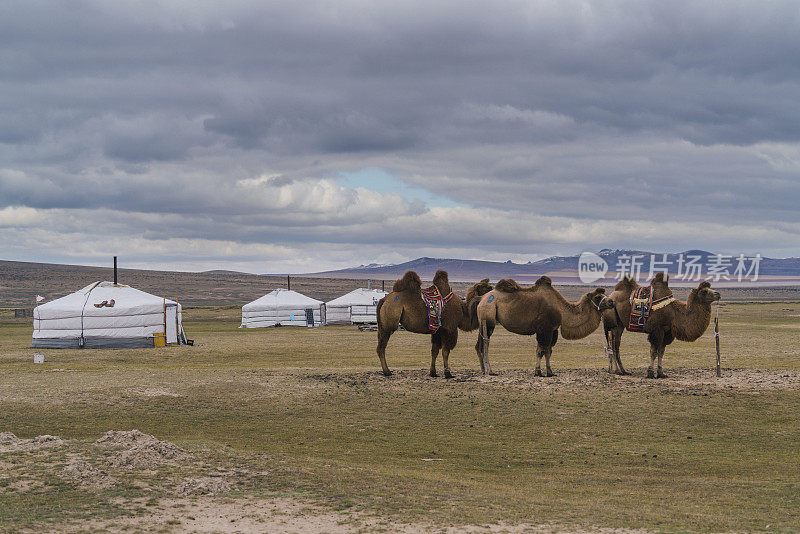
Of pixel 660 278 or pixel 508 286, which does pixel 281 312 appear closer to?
pixel 508 286

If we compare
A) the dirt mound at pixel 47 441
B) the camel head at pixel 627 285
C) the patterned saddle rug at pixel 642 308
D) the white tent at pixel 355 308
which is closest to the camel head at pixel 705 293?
the patterned saddle rug at pixel 642 308

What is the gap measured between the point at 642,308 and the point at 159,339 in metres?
26.7

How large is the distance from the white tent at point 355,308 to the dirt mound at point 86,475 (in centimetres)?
4893

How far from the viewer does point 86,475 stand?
9.99 meters

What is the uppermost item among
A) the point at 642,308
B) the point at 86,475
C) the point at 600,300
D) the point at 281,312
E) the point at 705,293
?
the point at 705,293

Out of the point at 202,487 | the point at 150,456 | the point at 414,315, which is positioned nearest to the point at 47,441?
the point at 150,456

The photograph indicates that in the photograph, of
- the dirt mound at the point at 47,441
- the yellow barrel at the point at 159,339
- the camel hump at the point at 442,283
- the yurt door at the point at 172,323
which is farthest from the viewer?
the yurt door at the point at 172,323

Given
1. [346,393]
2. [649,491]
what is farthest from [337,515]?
[346,393]

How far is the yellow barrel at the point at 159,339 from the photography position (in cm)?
3856

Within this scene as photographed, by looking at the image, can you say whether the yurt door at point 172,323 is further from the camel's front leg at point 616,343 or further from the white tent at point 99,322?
the camel's front leg at point 616,343

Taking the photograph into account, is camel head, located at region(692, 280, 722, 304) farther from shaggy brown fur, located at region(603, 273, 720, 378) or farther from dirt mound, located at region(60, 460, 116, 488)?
dirt mound, located at region(60, 460, 116, 488)

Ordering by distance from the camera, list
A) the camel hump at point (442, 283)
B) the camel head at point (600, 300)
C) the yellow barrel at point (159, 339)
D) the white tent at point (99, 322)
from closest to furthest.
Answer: the camel head at point (600, 300)
the camel hump at point (442, 283)
the white tent at point (99, 322)
the yellow barrel at point (159, 339)

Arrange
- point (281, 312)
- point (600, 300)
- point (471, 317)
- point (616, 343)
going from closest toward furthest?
point (600, 300) < point (616, 343) < point (471, 317) < point (281, 312)

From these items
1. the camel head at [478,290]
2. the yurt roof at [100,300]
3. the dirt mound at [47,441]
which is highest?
the camel head at [478,290]
